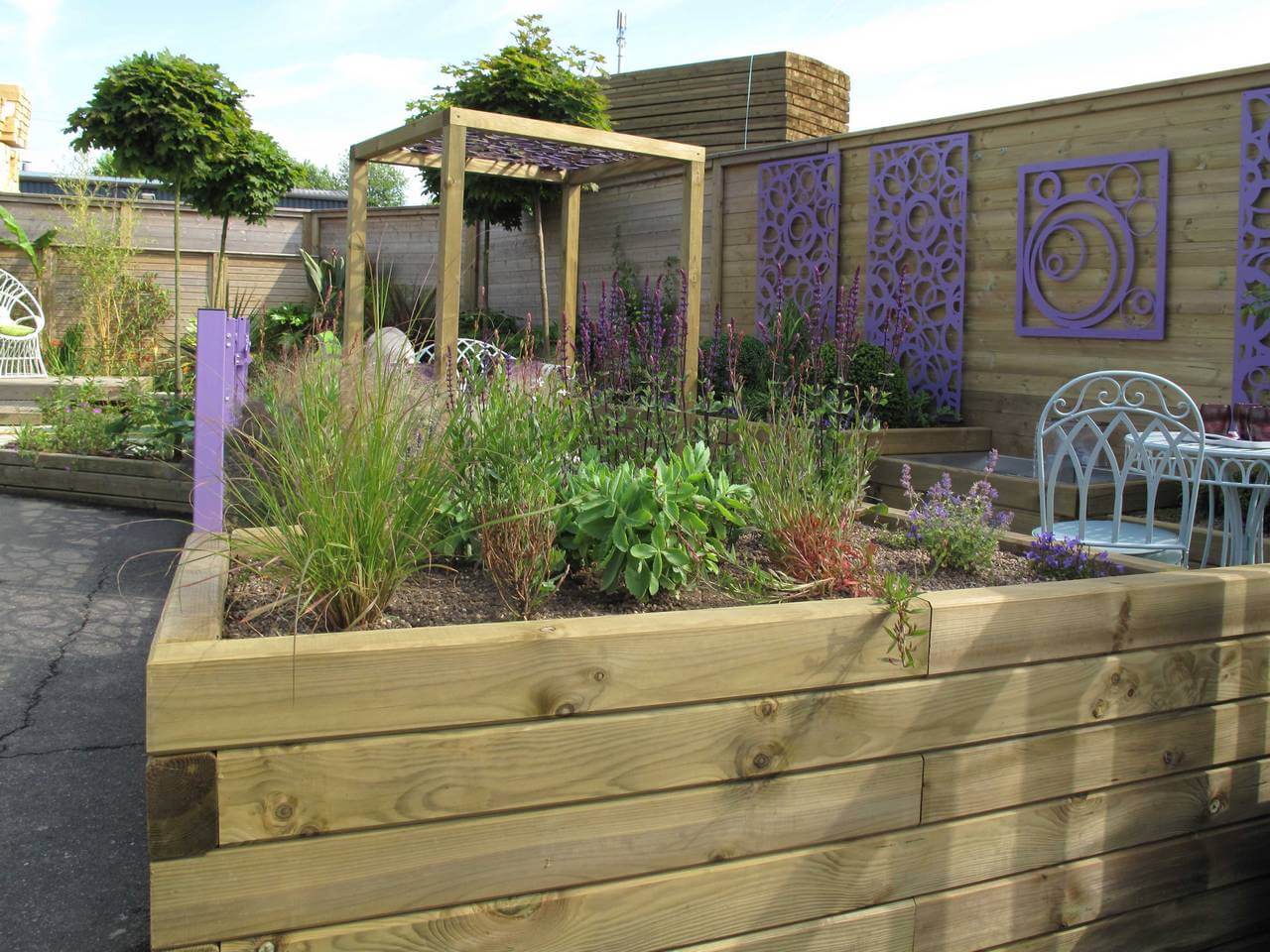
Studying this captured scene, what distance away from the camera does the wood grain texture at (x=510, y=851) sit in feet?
4.33

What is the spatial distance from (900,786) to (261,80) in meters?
8.37

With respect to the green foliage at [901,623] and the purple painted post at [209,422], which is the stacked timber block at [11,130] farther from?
the green foliage at [901,623]

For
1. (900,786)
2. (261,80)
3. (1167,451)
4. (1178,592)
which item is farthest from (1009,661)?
(261,80)

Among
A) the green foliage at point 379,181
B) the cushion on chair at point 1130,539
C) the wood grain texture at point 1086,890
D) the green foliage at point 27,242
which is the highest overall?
the green foliage at point 379,181

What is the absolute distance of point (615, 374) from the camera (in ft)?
9.64

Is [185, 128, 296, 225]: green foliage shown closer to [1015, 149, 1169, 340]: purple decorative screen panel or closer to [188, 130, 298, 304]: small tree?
[188, 130, 298, 304]: small tree

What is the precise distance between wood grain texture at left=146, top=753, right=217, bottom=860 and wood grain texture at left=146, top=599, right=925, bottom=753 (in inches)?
0.8

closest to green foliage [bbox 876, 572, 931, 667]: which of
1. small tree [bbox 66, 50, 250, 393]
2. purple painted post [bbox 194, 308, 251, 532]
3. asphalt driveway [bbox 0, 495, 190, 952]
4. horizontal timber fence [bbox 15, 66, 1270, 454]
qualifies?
purple painted post [bbox 194, 308, 251, 532]

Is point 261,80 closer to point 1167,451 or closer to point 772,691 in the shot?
point 1167,451

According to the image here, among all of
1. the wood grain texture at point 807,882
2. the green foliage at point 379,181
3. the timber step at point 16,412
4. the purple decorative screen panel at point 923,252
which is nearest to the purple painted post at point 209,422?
the wood grain texture at point 807,882

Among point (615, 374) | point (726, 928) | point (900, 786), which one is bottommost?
point (726, 928)

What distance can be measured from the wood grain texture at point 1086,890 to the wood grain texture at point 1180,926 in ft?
0.07

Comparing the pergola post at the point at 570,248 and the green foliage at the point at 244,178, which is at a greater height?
the green foliage at the point at 244,178

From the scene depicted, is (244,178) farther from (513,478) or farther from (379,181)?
(379,181)
